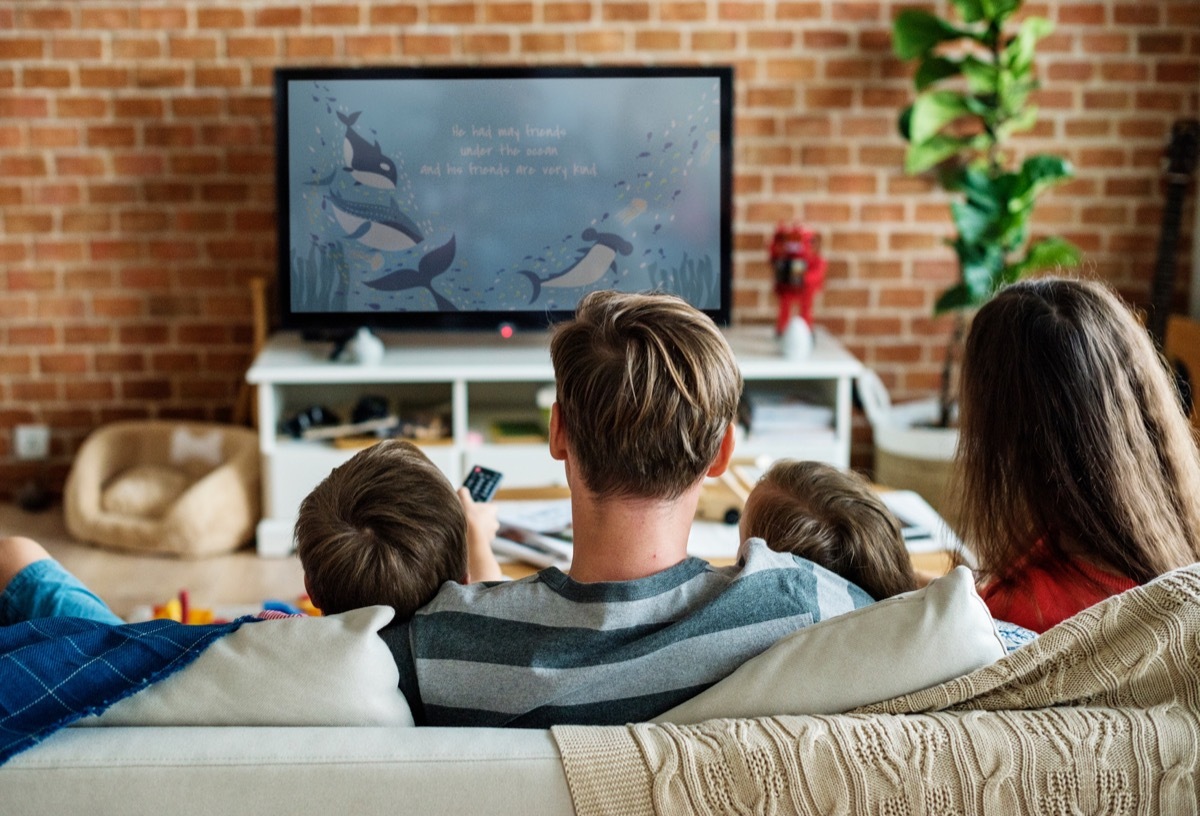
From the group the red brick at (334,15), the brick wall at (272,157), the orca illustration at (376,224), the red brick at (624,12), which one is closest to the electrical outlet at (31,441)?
the brick wall at (272,157)

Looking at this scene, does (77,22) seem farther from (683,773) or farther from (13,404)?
(683,773)

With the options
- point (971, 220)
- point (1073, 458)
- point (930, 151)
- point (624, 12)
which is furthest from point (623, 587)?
point (624, 12)

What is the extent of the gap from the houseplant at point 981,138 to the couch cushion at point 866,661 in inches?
103

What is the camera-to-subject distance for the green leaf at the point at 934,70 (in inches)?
147

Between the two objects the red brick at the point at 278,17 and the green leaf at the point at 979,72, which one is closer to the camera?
the green leaf at the point at 979,72

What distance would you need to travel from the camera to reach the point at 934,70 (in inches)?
148

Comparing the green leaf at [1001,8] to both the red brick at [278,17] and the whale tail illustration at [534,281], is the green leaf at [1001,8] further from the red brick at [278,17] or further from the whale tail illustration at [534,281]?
the red brick at [278,17]

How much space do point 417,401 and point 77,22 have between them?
1.50 metres

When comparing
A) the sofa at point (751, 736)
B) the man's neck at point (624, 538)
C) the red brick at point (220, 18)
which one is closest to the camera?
the sofa at point (751, 736)

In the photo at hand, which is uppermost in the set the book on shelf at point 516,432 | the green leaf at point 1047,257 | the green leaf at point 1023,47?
the green leaf at point 1023,47

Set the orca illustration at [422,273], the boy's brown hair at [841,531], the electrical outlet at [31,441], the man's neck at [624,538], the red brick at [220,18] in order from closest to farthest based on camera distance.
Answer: the man's neck at [624,538]
the boy's brown hair at [841,531]
the orca illustration at [422,273]
the red brick at [220,18]
the electrical outlet at [31,441]

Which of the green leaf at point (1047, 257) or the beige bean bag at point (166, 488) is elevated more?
the green leaf at point (1047, 257)

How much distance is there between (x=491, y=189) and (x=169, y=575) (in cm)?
139

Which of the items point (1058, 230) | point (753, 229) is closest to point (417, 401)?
point (753, 229)
